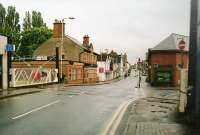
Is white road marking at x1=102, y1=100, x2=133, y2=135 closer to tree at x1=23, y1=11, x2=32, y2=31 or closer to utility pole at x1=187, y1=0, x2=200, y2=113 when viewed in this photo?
utility pole at x1=187, y1=0, x2=200, y2=113

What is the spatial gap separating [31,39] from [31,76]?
46990 millimetres

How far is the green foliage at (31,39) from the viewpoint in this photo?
7856cm

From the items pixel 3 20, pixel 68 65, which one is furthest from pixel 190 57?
pixel 3 20

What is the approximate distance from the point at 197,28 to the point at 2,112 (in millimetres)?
8345

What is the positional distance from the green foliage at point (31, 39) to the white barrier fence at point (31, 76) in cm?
3638

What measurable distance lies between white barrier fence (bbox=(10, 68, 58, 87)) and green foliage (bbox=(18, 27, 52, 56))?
119 feet

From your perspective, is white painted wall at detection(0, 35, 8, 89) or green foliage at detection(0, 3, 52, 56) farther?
green foliage at detection(0, 3, 52, 56)

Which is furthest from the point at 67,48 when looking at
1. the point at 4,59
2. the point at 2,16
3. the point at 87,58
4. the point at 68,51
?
the point at 4,59

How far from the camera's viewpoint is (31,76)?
35250 millimetres

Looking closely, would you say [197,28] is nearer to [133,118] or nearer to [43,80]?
[133,118]

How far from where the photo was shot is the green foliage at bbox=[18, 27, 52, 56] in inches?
3093

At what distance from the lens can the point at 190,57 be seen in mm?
13070

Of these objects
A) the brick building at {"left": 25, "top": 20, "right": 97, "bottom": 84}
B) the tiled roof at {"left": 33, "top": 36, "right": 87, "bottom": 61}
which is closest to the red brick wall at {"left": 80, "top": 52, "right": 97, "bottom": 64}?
the brick building at {"left": 25, "top": 20, "right": 97, "bottom": 84}

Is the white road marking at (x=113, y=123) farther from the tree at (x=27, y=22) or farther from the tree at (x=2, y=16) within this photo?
the tree at (x=27, y=22)
